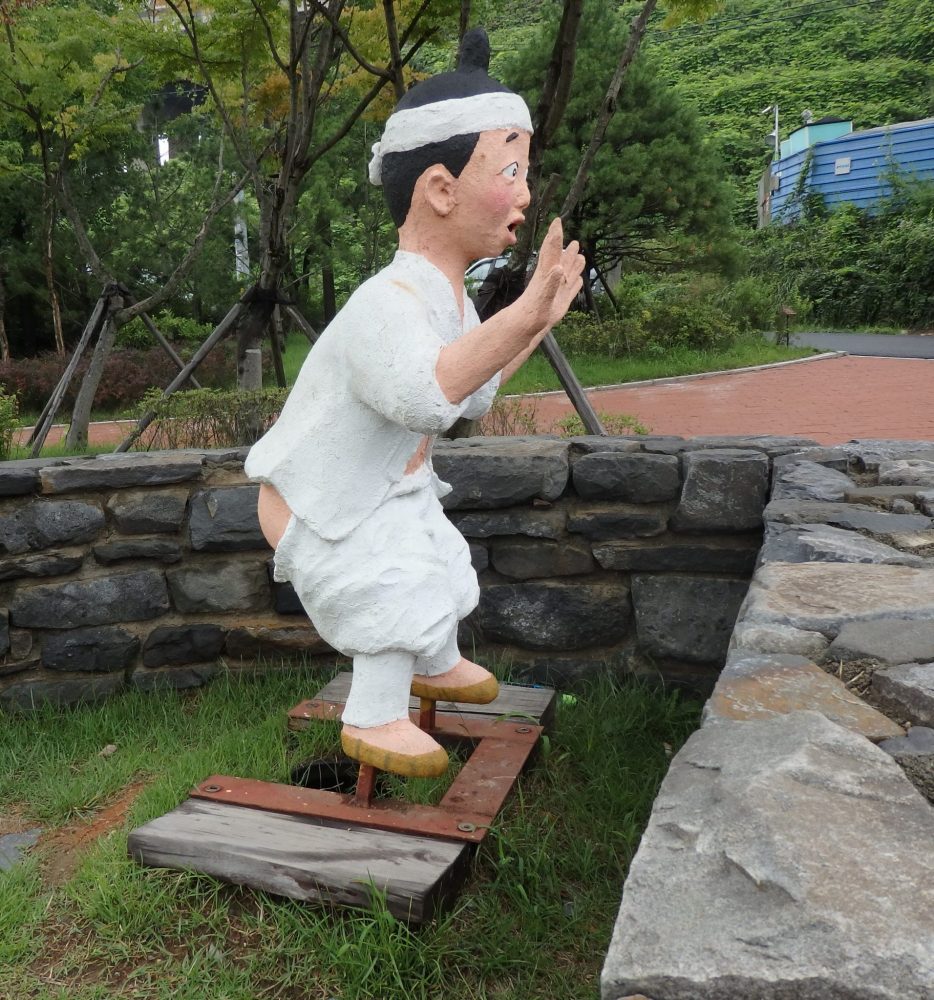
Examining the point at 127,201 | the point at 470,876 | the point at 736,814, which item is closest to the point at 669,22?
the point at 470,876

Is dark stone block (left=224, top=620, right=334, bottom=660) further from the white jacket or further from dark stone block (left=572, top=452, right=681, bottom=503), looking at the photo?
the white jacket

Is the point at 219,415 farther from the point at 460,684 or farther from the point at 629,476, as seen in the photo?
the point at 460,684

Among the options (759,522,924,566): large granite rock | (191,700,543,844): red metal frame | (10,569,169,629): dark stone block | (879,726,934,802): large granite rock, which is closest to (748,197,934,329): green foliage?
(759,522,924,566): large granite rock

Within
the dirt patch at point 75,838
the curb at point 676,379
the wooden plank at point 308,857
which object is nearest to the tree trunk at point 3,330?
the curb at point 676,379

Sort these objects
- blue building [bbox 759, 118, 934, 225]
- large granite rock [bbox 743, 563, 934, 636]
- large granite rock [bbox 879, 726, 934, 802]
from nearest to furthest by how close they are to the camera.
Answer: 1. large granite rock [bbox 879, 726, 934, 802]
2. large granite rock [bbox 743, 563, 934, 636]
3. blue building [bbox 759, 118, 934, 225]

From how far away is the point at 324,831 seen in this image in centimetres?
203

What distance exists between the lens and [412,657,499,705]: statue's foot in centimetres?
219

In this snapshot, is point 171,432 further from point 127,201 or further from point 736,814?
point 127,201

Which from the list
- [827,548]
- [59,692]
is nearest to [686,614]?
[827,548]

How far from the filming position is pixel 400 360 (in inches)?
66.1

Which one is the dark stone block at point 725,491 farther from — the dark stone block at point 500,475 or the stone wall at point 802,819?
the stone wall at point 802,819

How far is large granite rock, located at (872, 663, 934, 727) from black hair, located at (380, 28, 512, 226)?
3.70 ft

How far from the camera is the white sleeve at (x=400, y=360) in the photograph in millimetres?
1672

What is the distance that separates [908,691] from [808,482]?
54.5 inches
